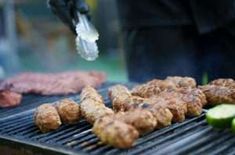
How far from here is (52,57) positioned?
8383 millimetres

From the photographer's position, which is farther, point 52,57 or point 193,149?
point 52,57

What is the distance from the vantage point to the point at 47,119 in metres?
1.96

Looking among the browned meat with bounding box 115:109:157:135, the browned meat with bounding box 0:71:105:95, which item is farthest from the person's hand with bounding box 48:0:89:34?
the browned meat with bounding box 115:109:157:135

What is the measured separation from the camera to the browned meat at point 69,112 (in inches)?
79.9

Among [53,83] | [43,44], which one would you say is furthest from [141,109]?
[43,44]

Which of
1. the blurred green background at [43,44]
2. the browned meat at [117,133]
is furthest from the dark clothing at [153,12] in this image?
the blurred green background at [43,44]

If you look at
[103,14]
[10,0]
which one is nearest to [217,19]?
[10,0]

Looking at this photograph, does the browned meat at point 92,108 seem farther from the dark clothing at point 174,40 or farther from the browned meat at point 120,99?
the dark clothing at point 174,40

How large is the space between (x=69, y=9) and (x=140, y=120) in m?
1.05

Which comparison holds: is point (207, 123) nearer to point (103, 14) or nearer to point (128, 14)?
point (128, 14)

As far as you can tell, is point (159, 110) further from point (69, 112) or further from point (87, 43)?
point (87, 43)

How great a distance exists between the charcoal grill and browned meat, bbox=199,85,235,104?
0.33ft

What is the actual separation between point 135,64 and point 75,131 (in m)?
1.48

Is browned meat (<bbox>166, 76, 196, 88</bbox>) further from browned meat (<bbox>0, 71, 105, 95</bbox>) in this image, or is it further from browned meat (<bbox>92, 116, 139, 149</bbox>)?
browned meat (<bbox>92, 116, 139, 149</bbox>)
